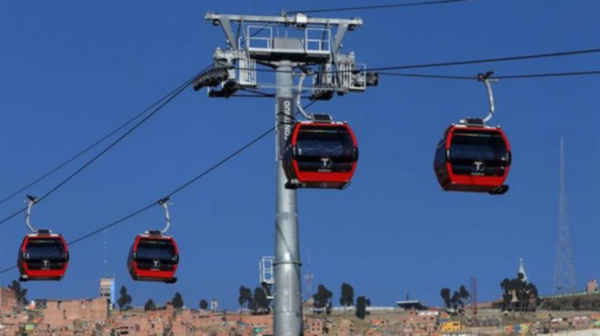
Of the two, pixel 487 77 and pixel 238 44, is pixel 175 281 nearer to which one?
pixel 238 44

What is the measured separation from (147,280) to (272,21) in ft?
48.3

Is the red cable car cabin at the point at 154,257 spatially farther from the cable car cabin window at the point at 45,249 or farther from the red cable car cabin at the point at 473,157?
the red cable car cabin at the point at 473,157

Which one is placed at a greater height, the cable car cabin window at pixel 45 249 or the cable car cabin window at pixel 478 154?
the cable car cabin window at pixel 45 249

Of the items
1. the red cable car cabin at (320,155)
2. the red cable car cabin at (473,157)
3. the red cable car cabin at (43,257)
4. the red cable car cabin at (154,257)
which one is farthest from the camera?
the red cable car cabin at (43,257)

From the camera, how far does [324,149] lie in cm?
3744

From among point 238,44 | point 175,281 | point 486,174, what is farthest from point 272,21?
point 175,281

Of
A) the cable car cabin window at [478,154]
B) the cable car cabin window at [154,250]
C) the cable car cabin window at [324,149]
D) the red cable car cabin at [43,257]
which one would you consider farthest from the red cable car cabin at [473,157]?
the red cable car cabin at [43,257]

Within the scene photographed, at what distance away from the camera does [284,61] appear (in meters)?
41.8

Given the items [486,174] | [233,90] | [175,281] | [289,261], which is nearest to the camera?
[486,174]

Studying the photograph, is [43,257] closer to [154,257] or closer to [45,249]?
[45,249]

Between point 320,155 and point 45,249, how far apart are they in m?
23.8

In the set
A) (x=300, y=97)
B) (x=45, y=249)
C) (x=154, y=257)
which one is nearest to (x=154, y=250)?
(x=154, y=257)

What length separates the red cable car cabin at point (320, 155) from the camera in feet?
122

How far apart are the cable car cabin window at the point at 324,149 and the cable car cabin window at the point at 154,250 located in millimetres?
18386
